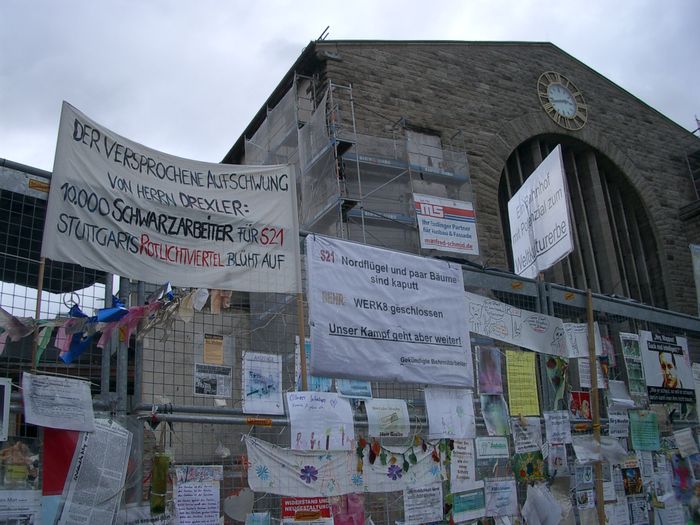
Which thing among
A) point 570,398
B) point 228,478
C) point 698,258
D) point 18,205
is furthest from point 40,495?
point 698,258

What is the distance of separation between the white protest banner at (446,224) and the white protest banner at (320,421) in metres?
9.46

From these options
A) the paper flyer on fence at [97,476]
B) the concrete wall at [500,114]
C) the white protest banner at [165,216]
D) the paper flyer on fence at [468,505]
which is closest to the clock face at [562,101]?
the concrete wall at [500,114]

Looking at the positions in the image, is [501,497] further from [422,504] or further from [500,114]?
[500,114]

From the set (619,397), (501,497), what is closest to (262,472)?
(501,497)

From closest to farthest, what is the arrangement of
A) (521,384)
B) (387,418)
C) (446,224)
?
(387,418) → (521,384) → (446,224)

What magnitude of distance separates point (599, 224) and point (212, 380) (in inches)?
594

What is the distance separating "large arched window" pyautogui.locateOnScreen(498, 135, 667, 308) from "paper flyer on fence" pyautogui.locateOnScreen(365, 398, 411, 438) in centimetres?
1167

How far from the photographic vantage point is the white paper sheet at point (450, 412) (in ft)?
18.8

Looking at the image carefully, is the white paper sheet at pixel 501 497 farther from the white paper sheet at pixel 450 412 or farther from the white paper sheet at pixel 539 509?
the white paper sheet at pixel 450 412

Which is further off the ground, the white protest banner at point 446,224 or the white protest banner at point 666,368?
the white protest banner at point 446,224

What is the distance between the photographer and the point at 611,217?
18719mm

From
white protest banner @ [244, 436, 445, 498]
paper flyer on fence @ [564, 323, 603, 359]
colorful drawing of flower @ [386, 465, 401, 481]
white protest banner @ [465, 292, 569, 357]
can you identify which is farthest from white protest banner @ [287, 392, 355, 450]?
paper flyer on fence @ [564, 323, 603, 359]

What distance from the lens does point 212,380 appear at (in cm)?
480

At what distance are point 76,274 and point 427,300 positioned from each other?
2.74 metres
